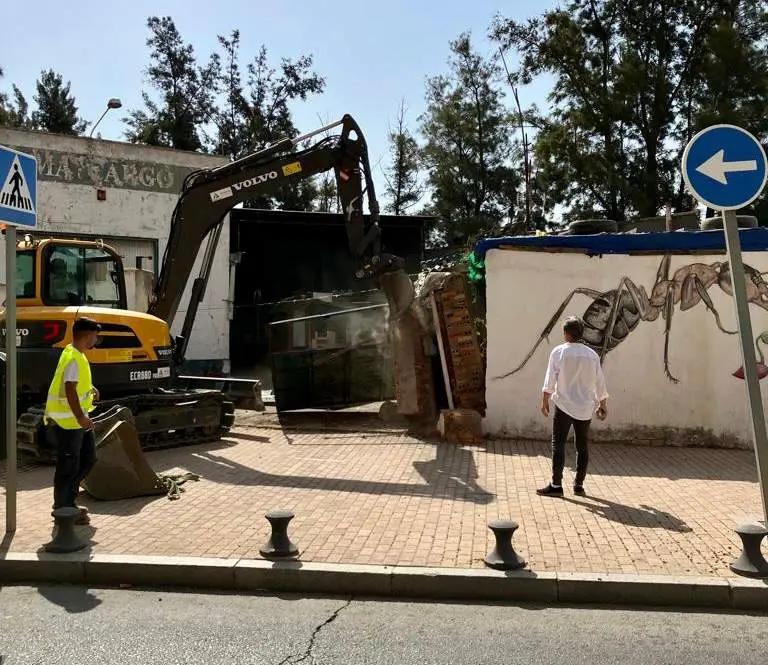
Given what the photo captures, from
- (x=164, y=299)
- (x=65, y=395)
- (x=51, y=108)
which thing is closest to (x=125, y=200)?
(x=164, y=299)

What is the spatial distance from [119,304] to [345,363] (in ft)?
12.2

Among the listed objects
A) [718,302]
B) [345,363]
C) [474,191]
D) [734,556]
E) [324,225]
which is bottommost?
[734,556]

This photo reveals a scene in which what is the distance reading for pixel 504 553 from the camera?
498 cm

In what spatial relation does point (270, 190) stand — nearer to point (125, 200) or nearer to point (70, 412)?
point (70, 412)

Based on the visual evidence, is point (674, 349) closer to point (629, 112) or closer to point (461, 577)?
point (461, 577)

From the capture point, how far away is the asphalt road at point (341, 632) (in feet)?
12.8

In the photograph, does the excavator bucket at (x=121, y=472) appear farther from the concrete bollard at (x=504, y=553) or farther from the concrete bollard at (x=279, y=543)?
the concrete bollard at (x=504, y=553)

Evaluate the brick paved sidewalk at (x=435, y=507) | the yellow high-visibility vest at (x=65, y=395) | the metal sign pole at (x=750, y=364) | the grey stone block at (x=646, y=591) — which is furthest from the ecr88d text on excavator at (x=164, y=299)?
the grey stone block at (x=646, y=591)

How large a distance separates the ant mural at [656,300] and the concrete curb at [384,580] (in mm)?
5267

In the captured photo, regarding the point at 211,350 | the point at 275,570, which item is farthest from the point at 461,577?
the point at 211,350

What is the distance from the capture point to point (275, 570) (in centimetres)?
495

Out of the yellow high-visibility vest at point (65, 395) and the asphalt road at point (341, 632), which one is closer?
the asphalt road at point (341, 632)

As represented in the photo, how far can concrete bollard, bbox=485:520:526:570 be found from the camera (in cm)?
491

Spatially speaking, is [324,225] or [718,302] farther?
[324,225]
